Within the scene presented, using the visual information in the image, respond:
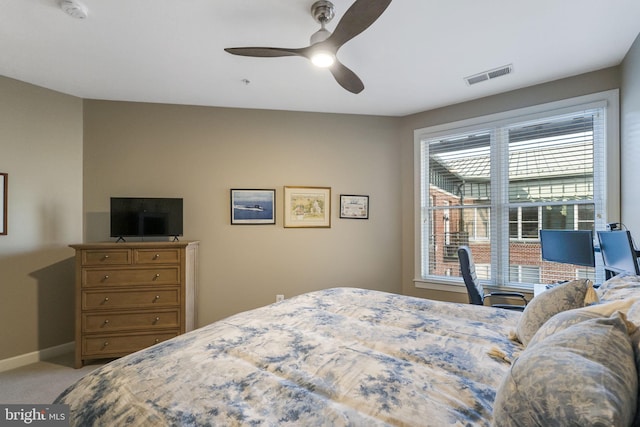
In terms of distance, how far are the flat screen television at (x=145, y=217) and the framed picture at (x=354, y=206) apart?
1912mm

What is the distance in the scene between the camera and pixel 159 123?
3.48 m

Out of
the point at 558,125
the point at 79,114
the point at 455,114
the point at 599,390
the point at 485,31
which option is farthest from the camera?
the point at 455,114

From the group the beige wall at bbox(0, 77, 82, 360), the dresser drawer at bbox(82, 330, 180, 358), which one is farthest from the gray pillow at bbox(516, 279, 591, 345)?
the beige wall at bbox(0, 77, 82, 360)

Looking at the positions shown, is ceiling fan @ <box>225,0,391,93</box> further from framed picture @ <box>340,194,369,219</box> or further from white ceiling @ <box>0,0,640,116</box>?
framed picture @ <box>340,194,369,219</box>

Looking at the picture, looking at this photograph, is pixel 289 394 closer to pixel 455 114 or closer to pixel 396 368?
pixel 396 368

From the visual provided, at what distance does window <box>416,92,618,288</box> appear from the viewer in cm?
288

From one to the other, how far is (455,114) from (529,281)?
2027 mm

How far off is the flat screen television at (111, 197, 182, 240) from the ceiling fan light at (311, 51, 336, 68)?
7.18ft

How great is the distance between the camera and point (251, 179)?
3654mm

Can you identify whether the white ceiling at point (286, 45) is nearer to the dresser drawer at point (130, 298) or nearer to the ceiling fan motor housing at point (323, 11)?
the ceiling fan motor housing at point (323, 11)

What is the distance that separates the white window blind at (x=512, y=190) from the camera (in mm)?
2914

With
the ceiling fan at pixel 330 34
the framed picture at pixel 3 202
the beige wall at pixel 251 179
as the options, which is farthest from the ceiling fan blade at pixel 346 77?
the framed picture at pixel 3 202

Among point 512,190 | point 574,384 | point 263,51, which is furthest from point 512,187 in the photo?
point 574,384

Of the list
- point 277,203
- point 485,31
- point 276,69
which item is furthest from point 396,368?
point 277,203
